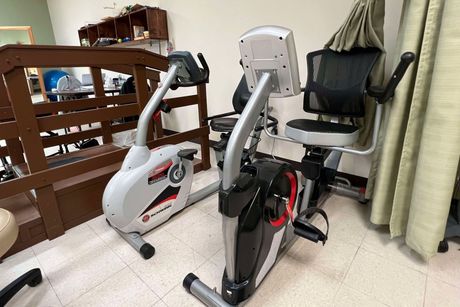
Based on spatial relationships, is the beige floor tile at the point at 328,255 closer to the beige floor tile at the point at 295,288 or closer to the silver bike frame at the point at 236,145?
the beige floor tile at the point at 295,288

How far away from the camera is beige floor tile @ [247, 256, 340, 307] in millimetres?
1125

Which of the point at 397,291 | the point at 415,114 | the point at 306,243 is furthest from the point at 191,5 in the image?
the point at 397,291

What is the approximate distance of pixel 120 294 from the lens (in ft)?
3.90

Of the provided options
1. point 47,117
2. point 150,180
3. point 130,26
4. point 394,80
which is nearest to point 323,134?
point 394,80

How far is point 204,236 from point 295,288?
639 millimetres

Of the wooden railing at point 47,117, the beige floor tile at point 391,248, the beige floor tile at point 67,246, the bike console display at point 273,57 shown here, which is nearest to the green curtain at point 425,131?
the beige floor tile at point 391,248

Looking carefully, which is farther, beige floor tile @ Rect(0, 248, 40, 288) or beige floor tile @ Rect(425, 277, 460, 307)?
beige floor tile @ Rect(0, 248, 40, 288)

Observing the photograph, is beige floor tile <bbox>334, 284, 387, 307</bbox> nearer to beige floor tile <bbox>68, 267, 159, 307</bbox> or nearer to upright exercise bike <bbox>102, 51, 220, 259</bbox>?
beige floor tile <bbox>68, 267, 159, 307</bbox>

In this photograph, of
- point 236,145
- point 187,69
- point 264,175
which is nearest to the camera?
point 236,145

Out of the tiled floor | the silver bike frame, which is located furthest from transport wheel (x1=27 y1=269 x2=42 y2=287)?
the silver bike frame

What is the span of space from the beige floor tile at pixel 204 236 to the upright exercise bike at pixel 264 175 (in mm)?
288

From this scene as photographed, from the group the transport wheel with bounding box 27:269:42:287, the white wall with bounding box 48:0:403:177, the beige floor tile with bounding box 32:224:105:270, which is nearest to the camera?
the transport wheel with bounding box 27:269:42:287

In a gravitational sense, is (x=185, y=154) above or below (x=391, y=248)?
above

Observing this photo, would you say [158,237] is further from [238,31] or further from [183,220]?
[238,31]
